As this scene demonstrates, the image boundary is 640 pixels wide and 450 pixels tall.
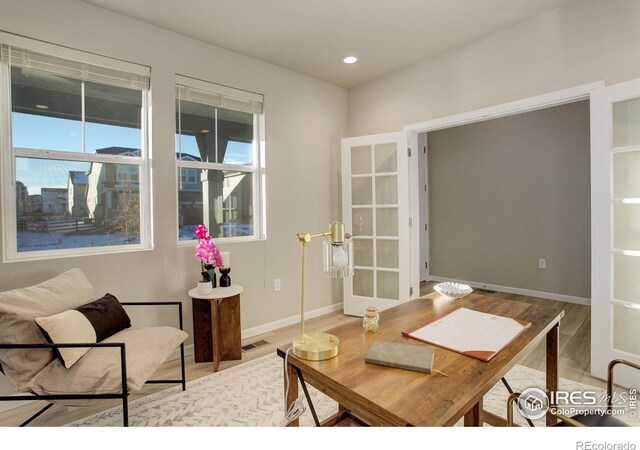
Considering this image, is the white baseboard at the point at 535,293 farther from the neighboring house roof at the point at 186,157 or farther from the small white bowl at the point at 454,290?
the neighboring house roof at the point at 186,157

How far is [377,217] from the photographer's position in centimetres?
382

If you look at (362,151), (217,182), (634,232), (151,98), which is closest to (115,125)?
(151,98)

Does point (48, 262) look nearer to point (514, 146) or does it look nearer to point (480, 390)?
point (480, 390)

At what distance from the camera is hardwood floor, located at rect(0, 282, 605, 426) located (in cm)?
208

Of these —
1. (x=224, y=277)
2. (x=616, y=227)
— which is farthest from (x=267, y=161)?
(x=616, y=227)

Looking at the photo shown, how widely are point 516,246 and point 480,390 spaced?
439 cm

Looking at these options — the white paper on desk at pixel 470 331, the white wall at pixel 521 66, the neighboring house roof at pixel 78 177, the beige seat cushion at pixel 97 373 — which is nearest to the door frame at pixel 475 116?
the white wall at pixel 521 66

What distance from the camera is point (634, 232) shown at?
229 cm

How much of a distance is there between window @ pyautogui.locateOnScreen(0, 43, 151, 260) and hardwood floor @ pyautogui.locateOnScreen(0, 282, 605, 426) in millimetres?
986

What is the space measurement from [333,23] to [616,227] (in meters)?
2.57

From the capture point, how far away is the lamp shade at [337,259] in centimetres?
133

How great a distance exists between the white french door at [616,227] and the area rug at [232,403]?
0.38m

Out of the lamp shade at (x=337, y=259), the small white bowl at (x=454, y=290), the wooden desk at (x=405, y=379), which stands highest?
the lamp shade at (x=337, y=259)
